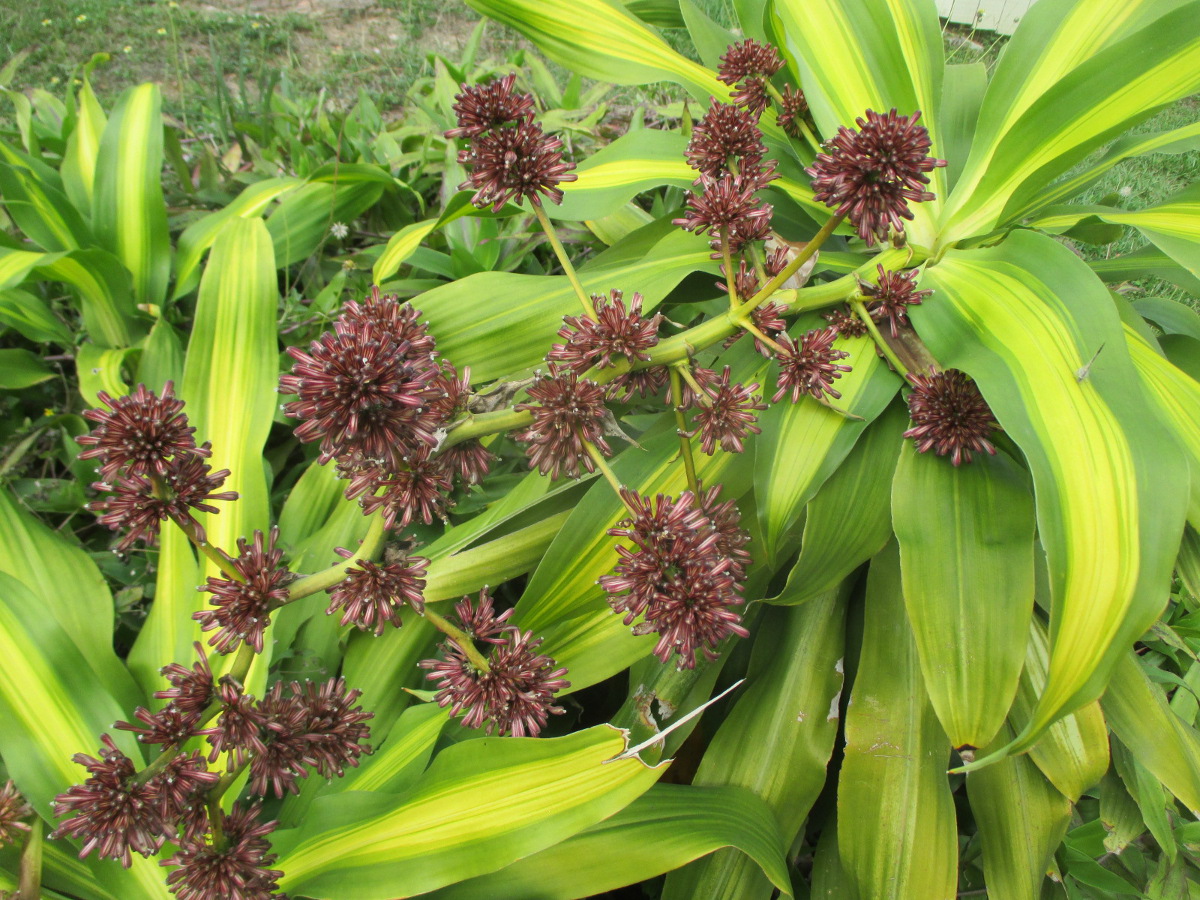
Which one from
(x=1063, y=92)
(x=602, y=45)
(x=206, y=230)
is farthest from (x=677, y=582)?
(x=206, y=230)

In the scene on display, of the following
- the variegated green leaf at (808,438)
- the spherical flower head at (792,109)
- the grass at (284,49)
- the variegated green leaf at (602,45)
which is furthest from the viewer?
the grass at (284,49)

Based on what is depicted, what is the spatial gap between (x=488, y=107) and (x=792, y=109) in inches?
40.9

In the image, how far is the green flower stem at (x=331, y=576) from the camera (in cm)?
100

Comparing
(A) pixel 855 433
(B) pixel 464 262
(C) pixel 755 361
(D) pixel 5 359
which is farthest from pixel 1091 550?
(D) pixel 5 359

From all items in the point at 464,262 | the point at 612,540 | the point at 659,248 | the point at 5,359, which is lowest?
the point at 5,359

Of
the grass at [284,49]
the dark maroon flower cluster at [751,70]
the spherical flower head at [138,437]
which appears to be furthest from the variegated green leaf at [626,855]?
the grass at [284,49]

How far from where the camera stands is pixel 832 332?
1254 mm

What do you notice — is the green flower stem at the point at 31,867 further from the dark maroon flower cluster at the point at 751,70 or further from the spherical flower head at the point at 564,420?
the dark maroon flower cluster at the point at 751,70

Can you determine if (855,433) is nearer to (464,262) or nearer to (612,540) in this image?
(612,540)

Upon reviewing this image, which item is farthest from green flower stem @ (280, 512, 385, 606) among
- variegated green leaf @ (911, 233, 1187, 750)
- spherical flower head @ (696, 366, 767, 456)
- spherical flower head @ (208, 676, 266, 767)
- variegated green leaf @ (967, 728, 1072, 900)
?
variegated green leaf @ (967, 728, 1072, 900)

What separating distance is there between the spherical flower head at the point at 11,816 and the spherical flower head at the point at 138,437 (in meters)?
0.53

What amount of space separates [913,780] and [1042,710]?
42 centimetres

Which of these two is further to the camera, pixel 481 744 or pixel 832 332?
pixel 832 332

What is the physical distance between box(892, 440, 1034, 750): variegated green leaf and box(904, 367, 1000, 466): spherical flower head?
0.14 feet
